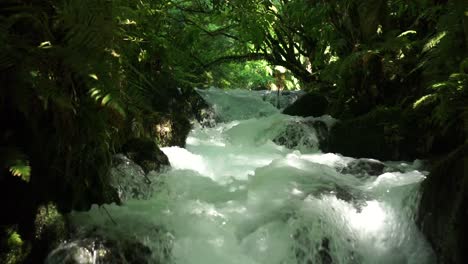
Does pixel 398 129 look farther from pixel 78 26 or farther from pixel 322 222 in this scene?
pixel 78 26

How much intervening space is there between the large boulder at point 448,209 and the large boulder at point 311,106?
5.01 meters

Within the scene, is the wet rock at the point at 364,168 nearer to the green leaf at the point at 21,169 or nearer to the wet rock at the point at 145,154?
the wet rock at the point at 145,154

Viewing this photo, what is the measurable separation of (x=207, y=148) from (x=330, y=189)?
136 inches

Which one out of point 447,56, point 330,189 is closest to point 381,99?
point 447,56

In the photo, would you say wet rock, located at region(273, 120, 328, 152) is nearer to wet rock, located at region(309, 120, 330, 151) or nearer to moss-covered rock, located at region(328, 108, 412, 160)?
wet rock, located at region(309, 120, 330, 151)

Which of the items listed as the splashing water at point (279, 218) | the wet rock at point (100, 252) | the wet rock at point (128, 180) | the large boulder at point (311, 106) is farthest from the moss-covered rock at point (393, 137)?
the wet rock at point (100, 252)

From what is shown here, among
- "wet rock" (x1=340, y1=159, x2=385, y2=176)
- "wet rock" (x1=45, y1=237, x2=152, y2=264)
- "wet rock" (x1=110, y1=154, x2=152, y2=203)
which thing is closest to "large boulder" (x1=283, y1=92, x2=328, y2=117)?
"wet rock" (x1=340, y1=159, x2=385, y2=176)

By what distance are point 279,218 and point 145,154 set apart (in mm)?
1932

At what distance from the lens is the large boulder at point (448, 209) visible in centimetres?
293

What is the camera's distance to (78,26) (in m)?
2.35

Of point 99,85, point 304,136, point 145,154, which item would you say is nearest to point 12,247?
point 99,85

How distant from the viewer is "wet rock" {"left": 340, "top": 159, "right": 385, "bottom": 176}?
5.30m

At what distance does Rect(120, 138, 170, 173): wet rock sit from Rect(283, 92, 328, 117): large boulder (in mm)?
4166

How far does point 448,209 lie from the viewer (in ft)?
10.1
